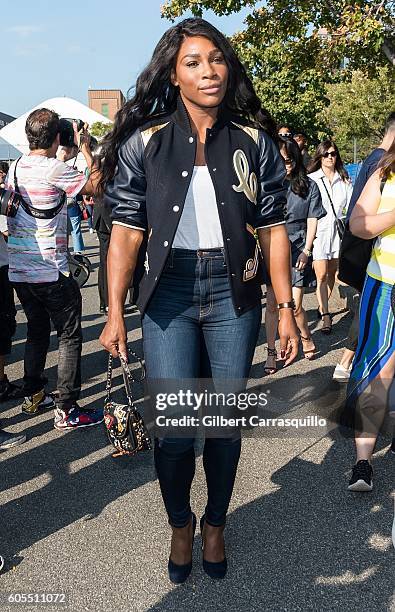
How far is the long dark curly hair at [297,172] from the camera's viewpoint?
5.50 m

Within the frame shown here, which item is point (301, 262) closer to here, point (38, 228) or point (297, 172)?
point (297, 172)

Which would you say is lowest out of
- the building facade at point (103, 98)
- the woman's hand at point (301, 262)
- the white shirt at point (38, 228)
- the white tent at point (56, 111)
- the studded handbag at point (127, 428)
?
the studded handbag at point (127, 428)

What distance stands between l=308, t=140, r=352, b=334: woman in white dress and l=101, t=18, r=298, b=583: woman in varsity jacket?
3.65 m

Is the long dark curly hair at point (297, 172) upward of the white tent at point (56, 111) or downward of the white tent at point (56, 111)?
downward

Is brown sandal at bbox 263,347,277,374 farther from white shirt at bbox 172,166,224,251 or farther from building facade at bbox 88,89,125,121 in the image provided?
building facade at bbox 88,89,125,121

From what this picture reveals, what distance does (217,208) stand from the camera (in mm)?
2453

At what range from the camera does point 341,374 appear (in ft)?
16.4

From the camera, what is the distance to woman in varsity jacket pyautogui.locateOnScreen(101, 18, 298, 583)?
2.46 m

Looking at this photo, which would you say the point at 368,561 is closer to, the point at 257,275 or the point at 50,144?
the point at 257,275

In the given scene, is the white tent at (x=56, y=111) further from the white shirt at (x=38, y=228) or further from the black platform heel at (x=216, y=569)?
the black platform heel at (x=216, y=569)

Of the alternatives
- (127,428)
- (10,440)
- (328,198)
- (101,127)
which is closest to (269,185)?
(127,428)

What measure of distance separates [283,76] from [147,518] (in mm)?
27796

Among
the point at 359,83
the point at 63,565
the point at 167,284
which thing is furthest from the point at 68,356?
the point at 359,83

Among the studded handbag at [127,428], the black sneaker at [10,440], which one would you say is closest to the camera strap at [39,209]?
the black sneaker at [10,440]
